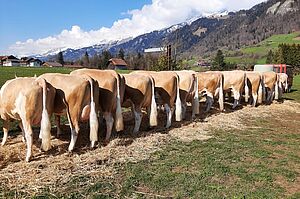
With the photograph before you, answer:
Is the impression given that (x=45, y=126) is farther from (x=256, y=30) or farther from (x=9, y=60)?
(x=256, y=30)

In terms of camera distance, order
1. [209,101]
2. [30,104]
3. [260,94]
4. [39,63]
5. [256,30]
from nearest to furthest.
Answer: [30,104] → [209,101] → [260,94] → [39,63] → [256,30]

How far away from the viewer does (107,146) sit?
8.01m

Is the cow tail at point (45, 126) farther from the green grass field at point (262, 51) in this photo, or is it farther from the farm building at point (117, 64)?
the green grass field at point (262, 51)

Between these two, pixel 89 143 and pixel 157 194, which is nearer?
pixel 157 194

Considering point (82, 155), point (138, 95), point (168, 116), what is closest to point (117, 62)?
point (168, 116)

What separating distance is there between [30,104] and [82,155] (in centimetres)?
154

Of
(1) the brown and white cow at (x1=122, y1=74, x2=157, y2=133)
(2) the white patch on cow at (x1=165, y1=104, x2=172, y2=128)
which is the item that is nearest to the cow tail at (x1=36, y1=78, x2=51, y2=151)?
(1) the brown and white cow at (x1=122, y1=74, x2=157, y2=133)

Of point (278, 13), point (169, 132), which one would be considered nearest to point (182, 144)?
point (169, 132)

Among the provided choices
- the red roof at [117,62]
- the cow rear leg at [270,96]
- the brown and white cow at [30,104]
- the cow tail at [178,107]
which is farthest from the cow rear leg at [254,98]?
the red roof at [117,62]

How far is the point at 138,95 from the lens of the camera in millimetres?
9828

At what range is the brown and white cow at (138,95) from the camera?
9.78 m

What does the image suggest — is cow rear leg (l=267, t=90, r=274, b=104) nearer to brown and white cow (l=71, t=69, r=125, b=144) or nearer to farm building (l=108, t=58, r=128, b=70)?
brown and white cow (l=71, t=69, r=125, b=144)

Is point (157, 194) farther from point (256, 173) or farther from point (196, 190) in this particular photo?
point (256, 173)

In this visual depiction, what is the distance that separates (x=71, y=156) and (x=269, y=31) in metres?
164
